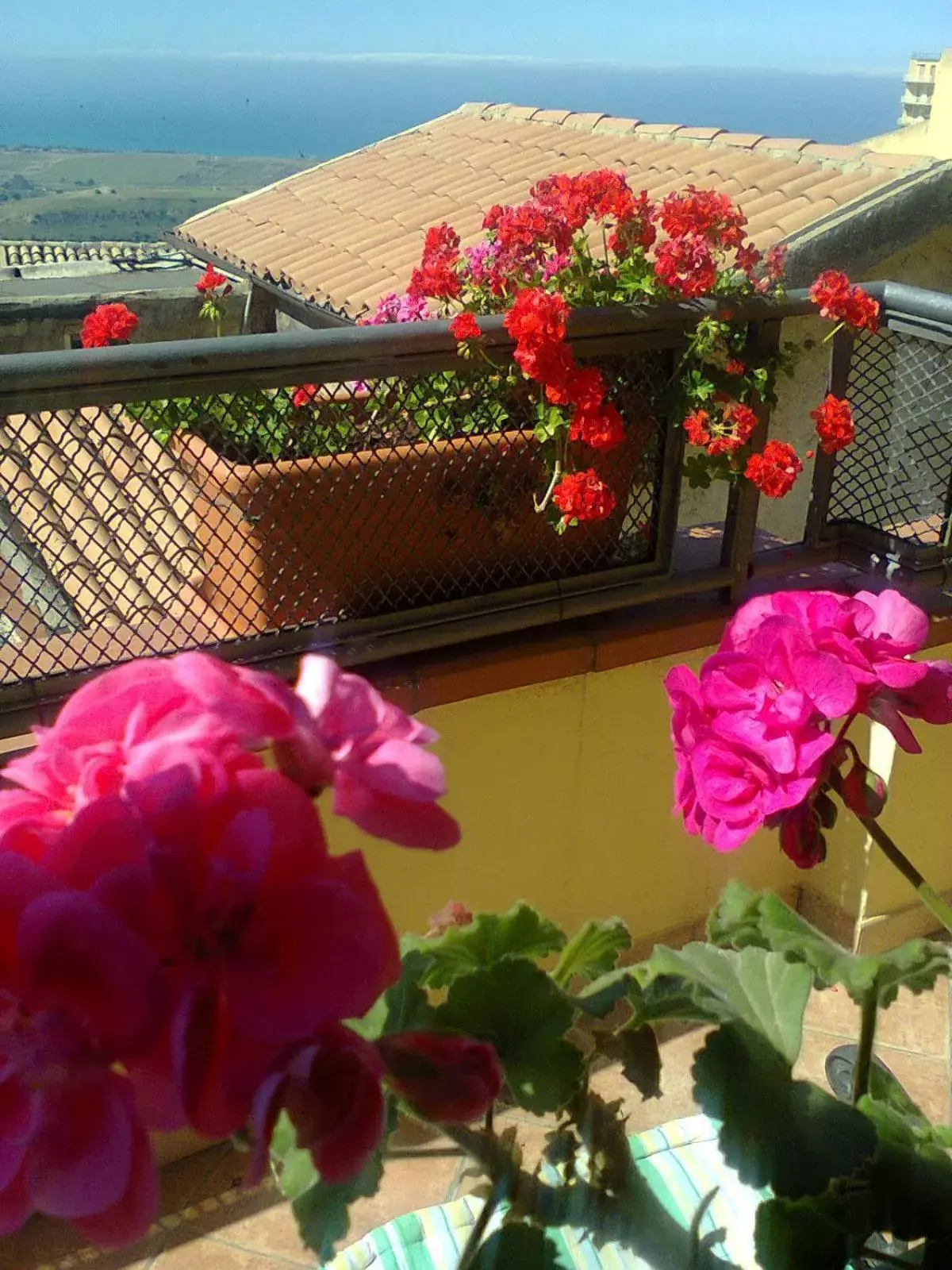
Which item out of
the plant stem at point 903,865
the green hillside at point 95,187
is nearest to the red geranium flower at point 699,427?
the plant stem at point 903,865

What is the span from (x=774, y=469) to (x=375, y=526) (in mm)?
760

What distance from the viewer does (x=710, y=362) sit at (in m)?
2.11

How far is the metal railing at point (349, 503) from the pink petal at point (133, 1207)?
59.1 inches

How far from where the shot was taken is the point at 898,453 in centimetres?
251

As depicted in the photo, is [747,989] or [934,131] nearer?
[747,989]

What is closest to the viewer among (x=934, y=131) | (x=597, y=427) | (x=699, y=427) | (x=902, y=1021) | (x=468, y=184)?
(x=597, y=427)

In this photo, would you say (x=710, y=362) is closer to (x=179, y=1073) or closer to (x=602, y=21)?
(x=179, y=1073)

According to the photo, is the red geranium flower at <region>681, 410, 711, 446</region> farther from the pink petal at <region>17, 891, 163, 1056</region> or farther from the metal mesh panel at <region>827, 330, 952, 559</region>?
the pink petal at <region>17, 891, 163, 1056</region>

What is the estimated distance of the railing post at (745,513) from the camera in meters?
2.15

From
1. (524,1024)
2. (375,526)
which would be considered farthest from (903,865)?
(375,526)

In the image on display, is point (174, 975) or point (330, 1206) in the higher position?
point (174, 975)

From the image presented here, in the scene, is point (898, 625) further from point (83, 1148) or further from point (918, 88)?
point (918, 88)

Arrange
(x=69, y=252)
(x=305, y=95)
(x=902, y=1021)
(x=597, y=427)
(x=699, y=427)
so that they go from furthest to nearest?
1. (x=305, y=95)
2. (x=69, y=252)
3. (x=902, y=1021)
4. (x=699, y=427)
5. (x=597, y=427)

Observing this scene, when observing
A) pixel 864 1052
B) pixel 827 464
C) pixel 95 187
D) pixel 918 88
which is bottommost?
pixel 95 187
